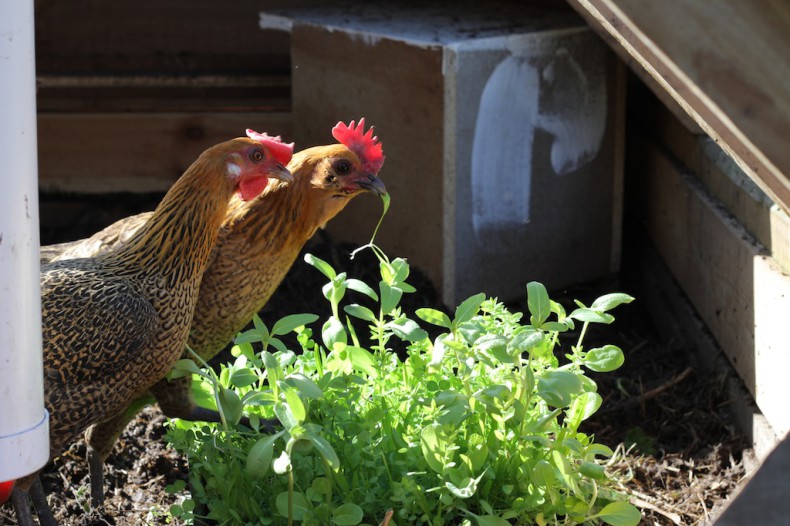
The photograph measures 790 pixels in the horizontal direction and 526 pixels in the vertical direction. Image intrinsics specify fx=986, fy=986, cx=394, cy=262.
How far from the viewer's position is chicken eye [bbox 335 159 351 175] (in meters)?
3.05

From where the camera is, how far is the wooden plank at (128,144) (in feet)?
17.5

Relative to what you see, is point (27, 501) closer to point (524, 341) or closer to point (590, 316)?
point (524, 341)

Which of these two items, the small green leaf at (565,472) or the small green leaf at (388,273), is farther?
the small green leaf at (388,273)

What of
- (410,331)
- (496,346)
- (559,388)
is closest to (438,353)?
(410,331)

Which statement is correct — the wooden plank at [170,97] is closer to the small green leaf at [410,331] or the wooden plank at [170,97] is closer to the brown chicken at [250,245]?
the brown chicken at [250,245]

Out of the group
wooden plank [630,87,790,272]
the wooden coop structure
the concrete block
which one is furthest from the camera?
the concrete block

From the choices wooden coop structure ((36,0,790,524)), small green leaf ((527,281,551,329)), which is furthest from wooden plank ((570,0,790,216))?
wooden coop structure ((36,0,790,524))

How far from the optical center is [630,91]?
5.18 metres

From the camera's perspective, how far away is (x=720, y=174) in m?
3.69

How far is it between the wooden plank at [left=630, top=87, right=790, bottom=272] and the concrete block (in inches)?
12.1

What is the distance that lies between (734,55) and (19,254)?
3.39 feet

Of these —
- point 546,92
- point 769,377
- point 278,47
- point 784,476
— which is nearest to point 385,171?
point 546,92

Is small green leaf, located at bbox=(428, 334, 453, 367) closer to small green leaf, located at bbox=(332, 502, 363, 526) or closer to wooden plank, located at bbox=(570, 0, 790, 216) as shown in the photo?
small green leaf, located at bbox=(332, 502, 363, 526)

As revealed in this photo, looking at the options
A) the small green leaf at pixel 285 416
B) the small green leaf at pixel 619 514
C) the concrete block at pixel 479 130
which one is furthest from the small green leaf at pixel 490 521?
the concrete block at pixel 479 130
